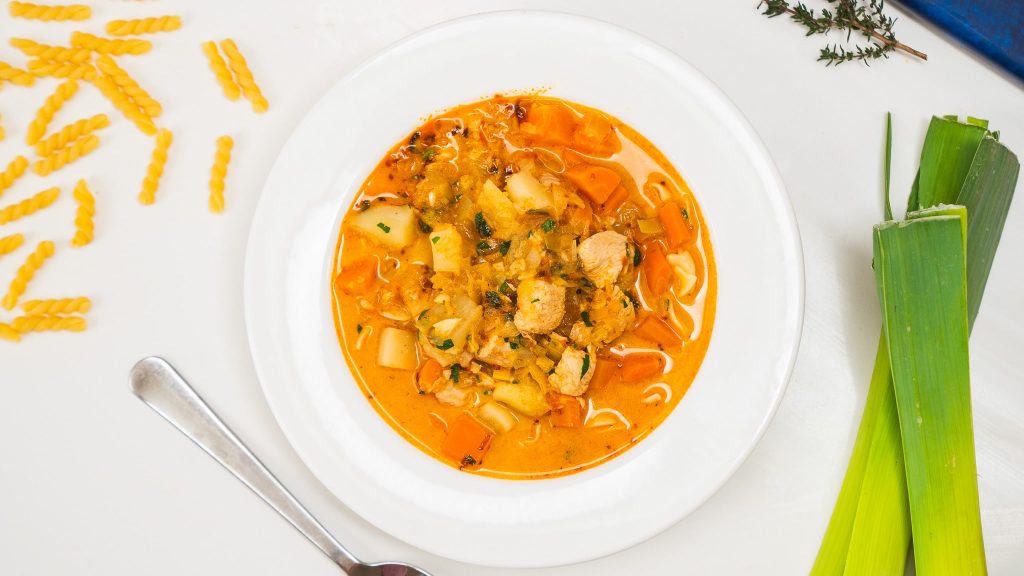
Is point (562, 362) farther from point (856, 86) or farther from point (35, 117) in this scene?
point (35, 117)

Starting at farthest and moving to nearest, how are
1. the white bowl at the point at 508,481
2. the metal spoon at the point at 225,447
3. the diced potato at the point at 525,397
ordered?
1. the metal spoon at the point at 225,447
2. the diced potato at the point at 525,397
3. the white bowl at the point at 508,481

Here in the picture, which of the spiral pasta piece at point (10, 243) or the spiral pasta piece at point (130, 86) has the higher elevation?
the spiral pasta piece at point (130, 86)

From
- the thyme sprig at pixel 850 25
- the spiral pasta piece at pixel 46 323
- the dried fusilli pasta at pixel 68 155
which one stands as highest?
the thyme sprig at pixel 850 25

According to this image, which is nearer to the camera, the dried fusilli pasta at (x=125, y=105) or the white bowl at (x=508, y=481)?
the white bowl at (x=508, y=481)

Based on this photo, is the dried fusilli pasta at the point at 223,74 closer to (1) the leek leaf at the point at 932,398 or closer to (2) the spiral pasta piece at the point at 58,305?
(2) the spiral pasta piece at the point at 58,305

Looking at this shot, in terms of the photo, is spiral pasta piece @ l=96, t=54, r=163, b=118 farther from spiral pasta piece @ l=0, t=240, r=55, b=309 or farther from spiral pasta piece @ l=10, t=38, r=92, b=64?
spiral pasta piece @ l=0, t=240, r=55, b=309

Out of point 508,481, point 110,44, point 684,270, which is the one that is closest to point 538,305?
point 684,270

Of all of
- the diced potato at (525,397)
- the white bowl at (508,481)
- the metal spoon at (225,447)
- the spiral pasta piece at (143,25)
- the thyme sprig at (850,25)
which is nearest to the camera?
the white bowl at (508,481)

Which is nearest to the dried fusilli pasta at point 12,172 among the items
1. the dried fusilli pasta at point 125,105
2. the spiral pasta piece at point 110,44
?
the dried fusilli pasta at point 125,105
